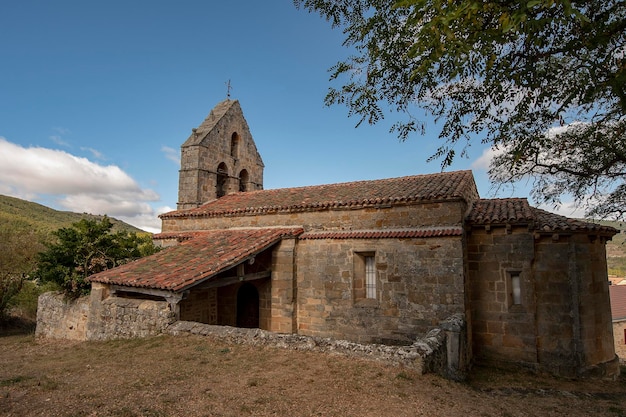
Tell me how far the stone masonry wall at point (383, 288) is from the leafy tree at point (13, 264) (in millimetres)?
12311

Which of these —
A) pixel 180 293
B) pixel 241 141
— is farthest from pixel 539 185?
pixel 241 141

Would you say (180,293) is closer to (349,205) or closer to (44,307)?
(349,205)

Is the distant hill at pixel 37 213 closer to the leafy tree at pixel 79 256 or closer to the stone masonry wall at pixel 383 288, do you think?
the leafy tree at pixel 79 256

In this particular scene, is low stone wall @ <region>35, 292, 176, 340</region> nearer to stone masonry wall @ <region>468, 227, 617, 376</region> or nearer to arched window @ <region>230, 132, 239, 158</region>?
stone masonry wall @ <region>468, 227, 617, 376</region>

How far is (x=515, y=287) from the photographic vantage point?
9.30m

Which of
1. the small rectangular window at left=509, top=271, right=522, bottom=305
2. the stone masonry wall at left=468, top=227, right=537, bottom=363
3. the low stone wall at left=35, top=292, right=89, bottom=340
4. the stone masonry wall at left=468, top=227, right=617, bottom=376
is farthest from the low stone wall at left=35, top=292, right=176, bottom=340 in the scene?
the small rectangular window at left=509, top=271, right=522, bottom=305

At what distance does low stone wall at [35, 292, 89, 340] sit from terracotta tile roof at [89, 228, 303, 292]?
129 centimetres

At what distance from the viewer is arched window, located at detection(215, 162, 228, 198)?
51.5ft

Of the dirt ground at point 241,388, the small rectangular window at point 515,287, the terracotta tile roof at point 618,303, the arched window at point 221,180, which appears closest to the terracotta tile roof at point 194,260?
the dirt ground at point 241,388

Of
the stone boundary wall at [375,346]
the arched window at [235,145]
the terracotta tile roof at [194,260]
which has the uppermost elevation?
the arched window at [235,145]

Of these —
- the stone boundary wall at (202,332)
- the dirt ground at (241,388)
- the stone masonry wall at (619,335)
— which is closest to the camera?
the dirt ground at (241,388)

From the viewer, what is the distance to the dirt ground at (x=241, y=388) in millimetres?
4375

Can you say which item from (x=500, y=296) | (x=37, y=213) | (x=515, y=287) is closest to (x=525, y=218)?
(x=515, y=287)

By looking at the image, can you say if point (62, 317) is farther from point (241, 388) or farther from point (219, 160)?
point (241, 388)
